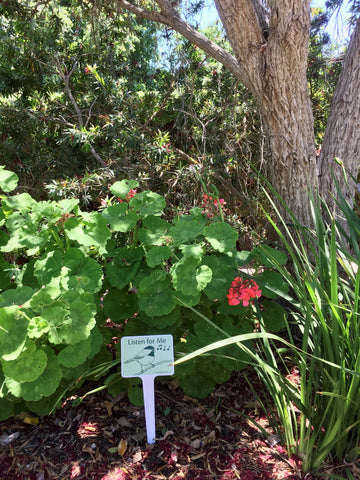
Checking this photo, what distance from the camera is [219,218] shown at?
5.95ft

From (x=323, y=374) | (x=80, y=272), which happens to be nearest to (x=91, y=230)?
(x=80, y=272)

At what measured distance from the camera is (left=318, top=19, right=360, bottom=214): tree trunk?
2.22 meters

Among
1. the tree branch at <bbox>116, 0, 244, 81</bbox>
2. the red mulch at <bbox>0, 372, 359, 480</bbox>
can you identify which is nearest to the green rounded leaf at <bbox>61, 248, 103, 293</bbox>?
the red mulch at <bbox>0, 372, 359, 480</bbox>

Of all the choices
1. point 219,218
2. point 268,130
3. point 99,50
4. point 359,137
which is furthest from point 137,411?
point 99,50

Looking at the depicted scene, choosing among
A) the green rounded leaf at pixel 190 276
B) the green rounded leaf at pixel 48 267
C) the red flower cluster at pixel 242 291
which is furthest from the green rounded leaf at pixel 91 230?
the red flower cluster at pixel 242 291

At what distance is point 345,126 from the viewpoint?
227cm

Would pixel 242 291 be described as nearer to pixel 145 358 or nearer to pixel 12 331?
pixel 145 358

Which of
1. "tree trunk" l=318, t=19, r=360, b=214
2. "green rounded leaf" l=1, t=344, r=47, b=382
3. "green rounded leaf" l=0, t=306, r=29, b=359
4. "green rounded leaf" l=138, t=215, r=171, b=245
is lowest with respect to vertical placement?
"green rounded leaf" l=1, t=344, r=47, b=382

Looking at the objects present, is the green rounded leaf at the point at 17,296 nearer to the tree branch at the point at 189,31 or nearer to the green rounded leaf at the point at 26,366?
the green rounded leaf at the point at 26,366

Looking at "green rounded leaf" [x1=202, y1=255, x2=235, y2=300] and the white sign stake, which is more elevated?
"green rounded leaf" [x1=202, y1=255, x2=235, y2=300]

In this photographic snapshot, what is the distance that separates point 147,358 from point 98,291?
339mm

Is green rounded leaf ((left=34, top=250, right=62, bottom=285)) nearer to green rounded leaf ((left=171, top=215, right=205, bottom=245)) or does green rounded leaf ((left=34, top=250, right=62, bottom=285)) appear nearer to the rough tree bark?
green rounded leaf ((left=171, top=215, right=205, bottom=245))

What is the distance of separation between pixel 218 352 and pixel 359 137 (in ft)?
5.06

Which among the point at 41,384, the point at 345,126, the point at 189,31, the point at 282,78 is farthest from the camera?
the point at 189,31
